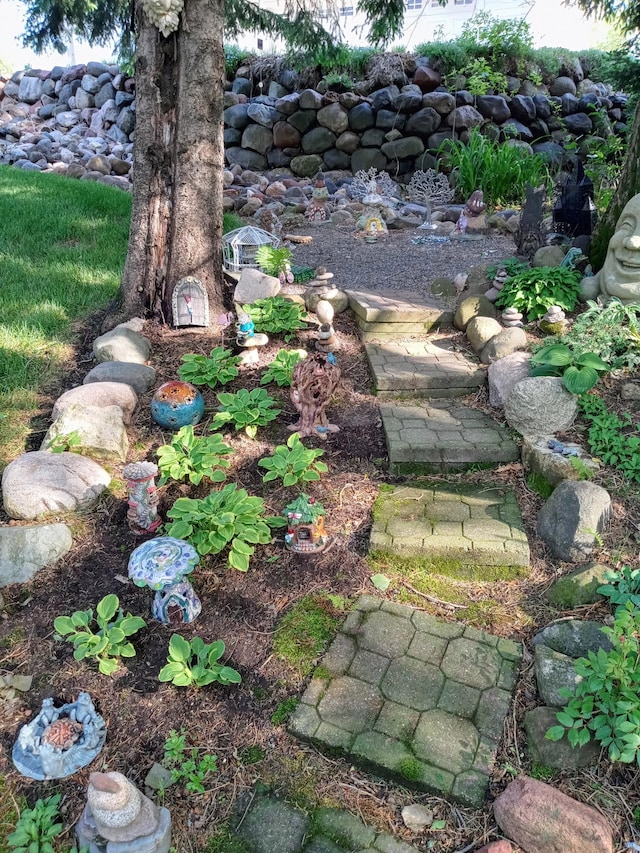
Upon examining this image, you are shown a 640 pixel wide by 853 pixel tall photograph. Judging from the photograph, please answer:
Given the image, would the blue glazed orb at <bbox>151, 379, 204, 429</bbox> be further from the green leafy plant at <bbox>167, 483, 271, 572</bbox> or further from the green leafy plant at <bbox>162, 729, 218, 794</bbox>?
the green leafy plant at <bbox>162, 729, 218, 794</bbox>

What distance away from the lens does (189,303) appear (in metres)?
5.08

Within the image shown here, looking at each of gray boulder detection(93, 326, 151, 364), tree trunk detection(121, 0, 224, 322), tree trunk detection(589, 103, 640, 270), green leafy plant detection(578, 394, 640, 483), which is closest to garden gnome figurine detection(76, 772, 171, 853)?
green leafy plant detection(578, 394, 640, 483)

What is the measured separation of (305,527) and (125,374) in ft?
6.97

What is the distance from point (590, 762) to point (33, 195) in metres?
8.58

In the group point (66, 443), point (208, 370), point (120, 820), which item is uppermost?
point (208, 370)

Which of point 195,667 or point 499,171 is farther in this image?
point 499,171

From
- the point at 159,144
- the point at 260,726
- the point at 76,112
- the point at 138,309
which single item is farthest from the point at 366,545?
the point at 76,112

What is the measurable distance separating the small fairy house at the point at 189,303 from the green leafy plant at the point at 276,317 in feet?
1.16

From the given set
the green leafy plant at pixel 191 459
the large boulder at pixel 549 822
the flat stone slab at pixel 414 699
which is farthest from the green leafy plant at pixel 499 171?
the large boulder at pixel 549 822

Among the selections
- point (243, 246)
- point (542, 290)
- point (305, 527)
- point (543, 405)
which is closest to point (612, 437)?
point (543, 405)

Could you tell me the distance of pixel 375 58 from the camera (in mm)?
12531

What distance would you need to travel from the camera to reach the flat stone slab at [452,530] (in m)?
2.99

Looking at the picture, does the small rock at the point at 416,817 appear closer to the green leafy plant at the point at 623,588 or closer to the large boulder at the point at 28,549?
the green leafy plant at the point at 623,588

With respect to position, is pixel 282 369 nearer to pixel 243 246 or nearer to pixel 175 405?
pixel 175 405
